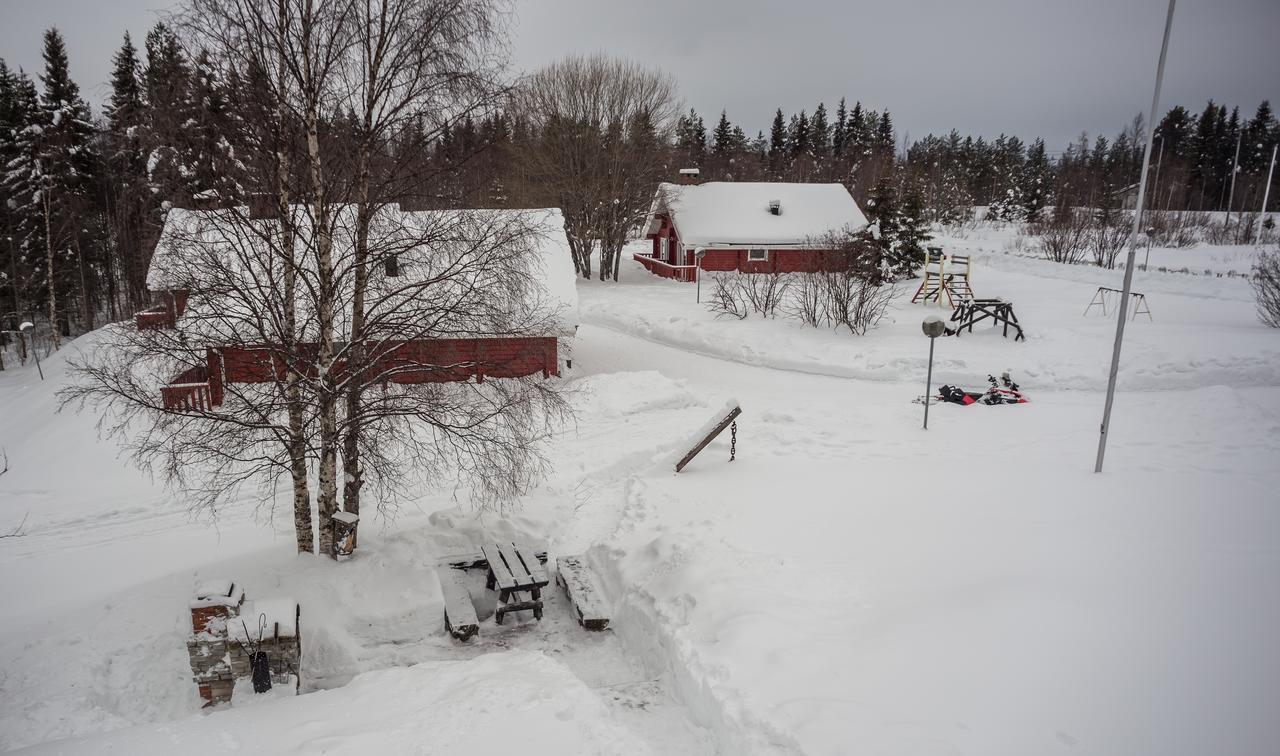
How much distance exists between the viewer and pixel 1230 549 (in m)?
6.49

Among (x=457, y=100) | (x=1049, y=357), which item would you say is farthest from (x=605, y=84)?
(x=457, y=100)

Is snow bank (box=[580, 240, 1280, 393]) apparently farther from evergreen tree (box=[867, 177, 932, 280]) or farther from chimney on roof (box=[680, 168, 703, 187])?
chimney on roof (box=[680, 168, 703, 187])

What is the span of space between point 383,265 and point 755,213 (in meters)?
30.7

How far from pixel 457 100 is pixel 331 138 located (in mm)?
1489

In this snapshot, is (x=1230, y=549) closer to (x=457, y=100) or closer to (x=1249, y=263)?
(x=457, y=100)

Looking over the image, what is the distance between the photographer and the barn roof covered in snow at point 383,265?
687 centimetres

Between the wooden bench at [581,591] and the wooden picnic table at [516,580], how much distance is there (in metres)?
0.24

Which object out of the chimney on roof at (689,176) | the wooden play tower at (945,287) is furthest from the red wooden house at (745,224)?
the wooden play tower at (945,287)

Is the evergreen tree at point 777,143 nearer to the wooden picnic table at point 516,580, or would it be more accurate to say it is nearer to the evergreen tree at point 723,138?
the evergreen tree at point 723,138

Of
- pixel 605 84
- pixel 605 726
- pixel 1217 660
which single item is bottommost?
pixel 605 726

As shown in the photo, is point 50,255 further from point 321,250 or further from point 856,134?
point 856,134

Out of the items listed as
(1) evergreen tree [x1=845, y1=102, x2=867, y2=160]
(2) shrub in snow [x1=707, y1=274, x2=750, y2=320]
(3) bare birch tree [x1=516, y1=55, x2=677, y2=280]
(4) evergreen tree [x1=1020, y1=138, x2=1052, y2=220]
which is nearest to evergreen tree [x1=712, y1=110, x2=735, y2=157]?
(1) evergreen tree [x1=845, y1=102, x2=867, y2=160]

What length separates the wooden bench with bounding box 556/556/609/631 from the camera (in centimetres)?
715

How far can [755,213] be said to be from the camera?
36.1 m
